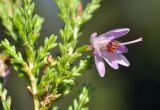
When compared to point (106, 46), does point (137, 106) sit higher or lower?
lower

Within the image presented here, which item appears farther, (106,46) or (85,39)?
(85,39)

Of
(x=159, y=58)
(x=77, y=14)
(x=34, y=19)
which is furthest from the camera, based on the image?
(x=159, y=58)

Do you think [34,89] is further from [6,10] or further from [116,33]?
[6,10]

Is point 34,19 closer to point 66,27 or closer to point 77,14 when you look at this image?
point 66,27

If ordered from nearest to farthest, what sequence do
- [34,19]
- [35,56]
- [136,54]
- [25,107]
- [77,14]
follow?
1. [34,19]
2. [35,56]
3. [77,14]
4. [25,107]
5. [136,54]

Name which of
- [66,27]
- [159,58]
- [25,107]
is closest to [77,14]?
[66,27]

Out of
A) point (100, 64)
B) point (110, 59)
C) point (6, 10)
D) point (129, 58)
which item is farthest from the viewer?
point (129, 58)

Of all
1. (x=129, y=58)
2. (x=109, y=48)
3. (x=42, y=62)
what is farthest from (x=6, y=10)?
(x=129, y=58)
